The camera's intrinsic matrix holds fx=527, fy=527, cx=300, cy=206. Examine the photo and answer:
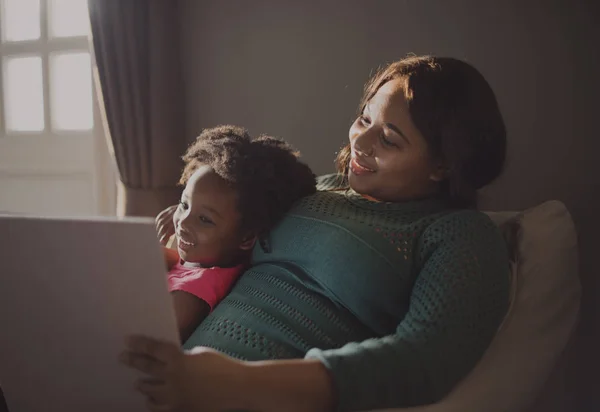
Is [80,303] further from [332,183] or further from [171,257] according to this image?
[332,183]

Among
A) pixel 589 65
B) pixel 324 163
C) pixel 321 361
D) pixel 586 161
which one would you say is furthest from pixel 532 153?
pixel 321 361

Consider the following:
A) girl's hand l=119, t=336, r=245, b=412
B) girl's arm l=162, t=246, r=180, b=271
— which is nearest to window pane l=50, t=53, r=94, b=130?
girl's arm l=162, t=246, r=180, b=271

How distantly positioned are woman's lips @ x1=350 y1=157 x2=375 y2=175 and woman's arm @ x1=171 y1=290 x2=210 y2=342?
40cm

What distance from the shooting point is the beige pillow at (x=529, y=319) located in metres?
0.79

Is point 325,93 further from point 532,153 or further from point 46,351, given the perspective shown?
point 46,351

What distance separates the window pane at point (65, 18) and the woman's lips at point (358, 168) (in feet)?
6.63

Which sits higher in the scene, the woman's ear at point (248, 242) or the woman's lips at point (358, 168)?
the woman's lips at point (358, 168)

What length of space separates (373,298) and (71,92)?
2275 mm

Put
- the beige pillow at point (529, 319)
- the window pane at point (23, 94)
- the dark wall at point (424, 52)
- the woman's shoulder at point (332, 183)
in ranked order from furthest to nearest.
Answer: the window pane at point (23, 94) → the dark wall at point (424, 52) → the woman's shoulder at point (332, 183) → the beige pillow at point (529, 319)

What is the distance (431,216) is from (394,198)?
0.15 metres

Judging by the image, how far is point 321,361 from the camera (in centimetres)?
66

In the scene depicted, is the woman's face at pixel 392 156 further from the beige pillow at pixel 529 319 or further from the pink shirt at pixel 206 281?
the pink shirt at pixel 206 281

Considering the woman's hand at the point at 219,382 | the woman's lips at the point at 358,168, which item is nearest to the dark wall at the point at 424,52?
the woman's lips at the point at 358,168

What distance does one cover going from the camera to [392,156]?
3.27 ft
